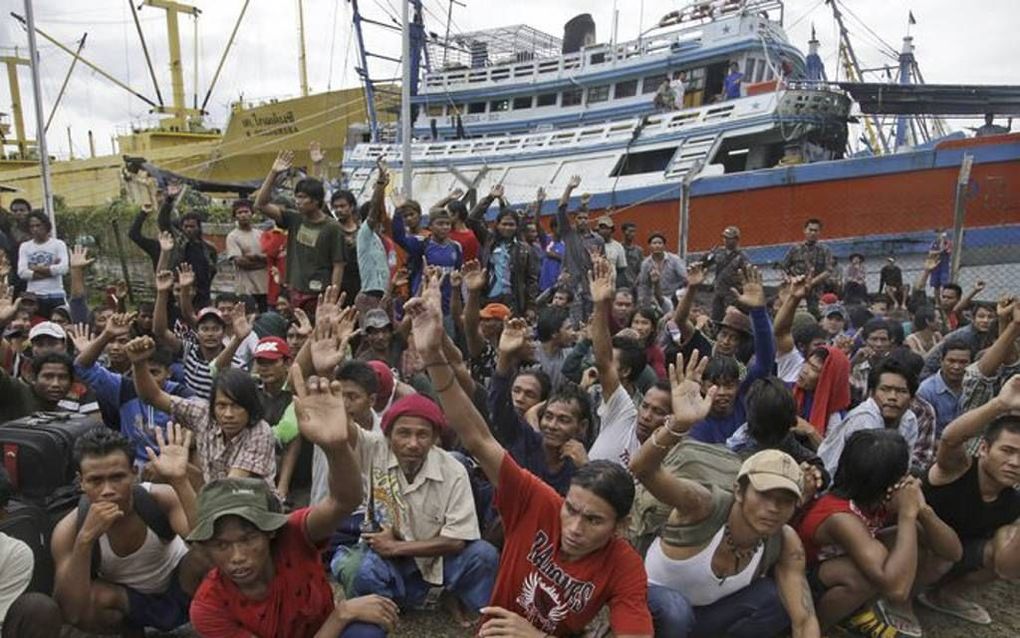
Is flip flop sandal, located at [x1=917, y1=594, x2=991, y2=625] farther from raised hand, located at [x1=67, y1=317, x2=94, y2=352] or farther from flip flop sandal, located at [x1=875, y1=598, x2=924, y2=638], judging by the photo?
raised hand, located at [x1=67, y1=317, x2=94, y2=352]

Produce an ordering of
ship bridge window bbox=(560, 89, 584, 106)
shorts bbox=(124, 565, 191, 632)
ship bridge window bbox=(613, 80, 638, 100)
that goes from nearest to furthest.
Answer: shorts bbox=(124, 565, 191, 632) < ship bridge window bbox=(613, 80, 638, 100) < ship bridge window bbox=(560, 89, 584, 106)

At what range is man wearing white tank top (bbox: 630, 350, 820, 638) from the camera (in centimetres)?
228

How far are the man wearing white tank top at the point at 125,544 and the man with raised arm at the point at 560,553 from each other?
1.16 metres

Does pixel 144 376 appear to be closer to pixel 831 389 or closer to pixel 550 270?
pixel 831 389

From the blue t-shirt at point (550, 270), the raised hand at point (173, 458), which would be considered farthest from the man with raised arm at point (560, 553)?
the blue t-shirt at point (550, 270)

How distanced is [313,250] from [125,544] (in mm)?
3390

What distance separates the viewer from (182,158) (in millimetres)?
25203

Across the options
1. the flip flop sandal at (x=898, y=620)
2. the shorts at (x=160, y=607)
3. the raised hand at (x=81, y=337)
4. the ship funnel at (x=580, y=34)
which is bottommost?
the flip flop sandal at (x=898, y=620)

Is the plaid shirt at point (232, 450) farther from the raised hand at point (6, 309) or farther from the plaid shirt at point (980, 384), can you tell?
the plaid shirt at point (980, 384)

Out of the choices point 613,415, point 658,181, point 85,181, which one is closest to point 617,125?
point 658,181

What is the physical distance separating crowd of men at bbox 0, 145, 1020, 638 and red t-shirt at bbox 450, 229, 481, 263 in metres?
1.99

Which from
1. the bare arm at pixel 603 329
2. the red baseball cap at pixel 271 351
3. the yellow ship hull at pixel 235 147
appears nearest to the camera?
the bare arm at pixel 603 329

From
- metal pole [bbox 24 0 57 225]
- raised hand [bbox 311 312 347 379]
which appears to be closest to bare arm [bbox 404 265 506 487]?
raised hand [bbox 311 312 347 379]

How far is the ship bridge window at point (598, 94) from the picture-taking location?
Result: 18391 mm
